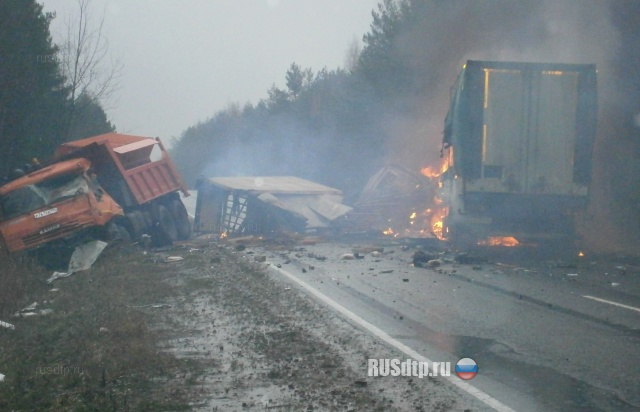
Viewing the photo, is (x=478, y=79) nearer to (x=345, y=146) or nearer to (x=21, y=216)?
(x=21, y=216)

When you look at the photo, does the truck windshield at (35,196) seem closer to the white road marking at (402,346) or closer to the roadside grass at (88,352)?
the roadside grass at (88,352)

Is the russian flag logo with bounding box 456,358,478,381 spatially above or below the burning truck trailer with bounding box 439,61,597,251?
below

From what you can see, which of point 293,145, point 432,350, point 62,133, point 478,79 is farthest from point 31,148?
point 293,145

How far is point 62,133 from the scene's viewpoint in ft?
101

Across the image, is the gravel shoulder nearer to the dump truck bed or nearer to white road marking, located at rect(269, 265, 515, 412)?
white road marking, located at rect(269, 265, 515, 412)

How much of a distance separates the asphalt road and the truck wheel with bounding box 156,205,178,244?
8271mm

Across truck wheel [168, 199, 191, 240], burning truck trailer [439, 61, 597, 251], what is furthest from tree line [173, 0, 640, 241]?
truck wheel [168, 199, 191, 240]

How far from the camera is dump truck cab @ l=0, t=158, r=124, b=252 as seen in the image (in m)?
16.5

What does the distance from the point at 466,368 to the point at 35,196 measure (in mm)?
13325

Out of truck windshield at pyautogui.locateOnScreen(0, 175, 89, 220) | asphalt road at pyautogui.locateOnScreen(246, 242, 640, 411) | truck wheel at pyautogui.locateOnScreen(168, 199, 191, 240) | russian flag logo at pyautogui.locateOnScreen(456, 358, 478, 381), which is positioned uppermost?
truck windshield at pyautogui.locateOnScreen(0, 175, 89, 220)

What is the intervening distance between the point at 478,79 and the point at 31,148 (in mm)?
18878

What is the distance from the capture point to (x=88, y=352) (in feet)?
23.7

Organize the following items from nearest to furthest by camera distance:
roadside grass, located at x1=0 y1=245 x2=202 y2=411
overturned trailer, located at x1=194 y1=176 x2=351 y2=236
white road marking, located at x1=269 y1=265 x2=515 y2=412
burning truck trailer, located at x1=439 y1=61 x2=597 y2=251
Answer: white road marking, located at x1=269 y1=265 x2=515 y2=412
roadside grass, located at x1=0 y1=245 x2=202 y2=411
burning truck trailer, located at x1=439 y1=61 x2=597 y2=251
overturned trailer, located at x1=194 y1=176 x2=351 y2=236

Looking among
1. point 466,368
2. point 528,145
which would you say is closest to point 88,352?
point 466,368
